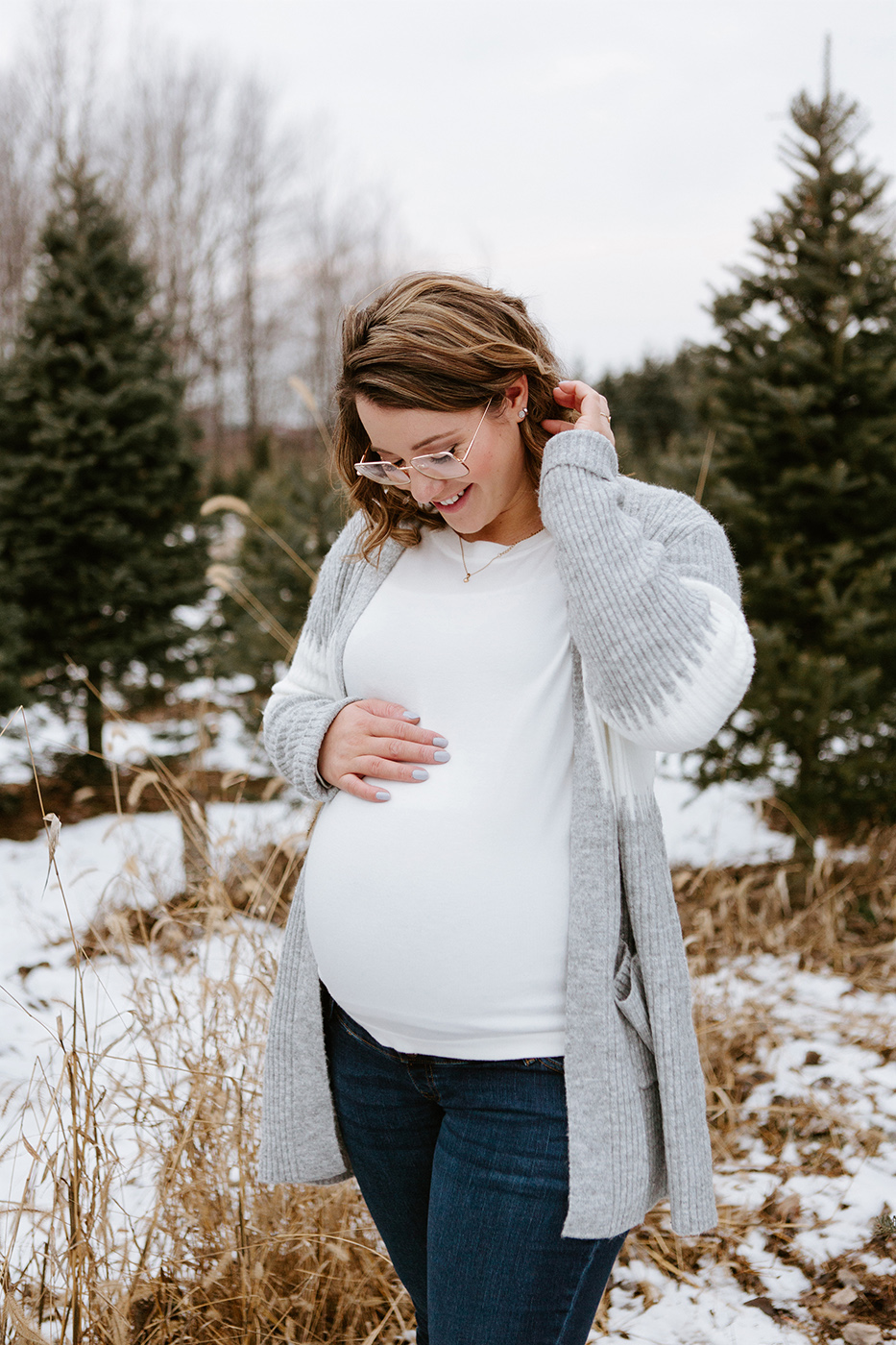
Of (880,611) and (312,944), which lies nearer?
(312,944)

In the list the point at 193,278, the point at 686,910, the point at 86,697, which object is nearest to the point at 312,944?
the point at 686,910

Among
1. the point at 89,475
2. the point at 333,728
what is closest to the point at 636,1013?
the point at 333,728

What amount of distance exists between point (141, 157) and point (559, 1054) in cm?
2369

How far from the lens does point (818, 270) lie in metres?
4.05

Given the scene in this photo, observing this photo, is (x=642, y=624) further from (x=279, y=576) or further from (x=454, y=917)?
(x=279, y=576)

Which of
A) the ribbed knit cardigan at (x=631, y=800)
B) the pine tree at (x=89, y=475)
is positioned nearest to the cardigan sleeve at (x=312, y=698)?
the ribbed knit cardigan at (x=631, y=800)

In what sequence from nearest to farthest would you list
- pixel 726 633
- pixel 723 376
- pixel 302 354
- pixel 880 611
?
pixel 726 633 < pixel 880 611 < pixel 723 376 < pixel 302 354

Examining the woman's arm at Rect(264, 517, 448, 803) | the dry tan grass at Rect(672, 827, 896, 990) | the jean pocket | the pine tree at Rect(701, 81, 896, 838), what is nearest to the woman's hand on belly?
the woman's arm at Rect(264, 517, 448, 803)

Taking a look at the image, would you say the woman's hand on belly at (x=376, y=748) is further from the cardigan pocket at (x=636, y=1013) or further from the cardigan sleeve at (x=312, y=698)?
the cardigan pocket at (x=636, y=1013)

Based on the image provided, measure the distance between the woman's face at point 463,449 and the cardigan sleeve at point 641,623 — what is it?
0.41 ft

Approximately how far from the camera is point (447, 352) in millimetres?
1297

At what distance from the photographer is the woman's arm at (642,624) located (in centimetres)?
120

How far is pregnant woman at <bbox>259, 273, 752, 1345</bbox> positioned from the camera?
1.22 metres

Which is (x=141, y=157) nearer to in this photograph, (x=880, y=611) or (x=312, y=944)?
(x=880, y=611)
